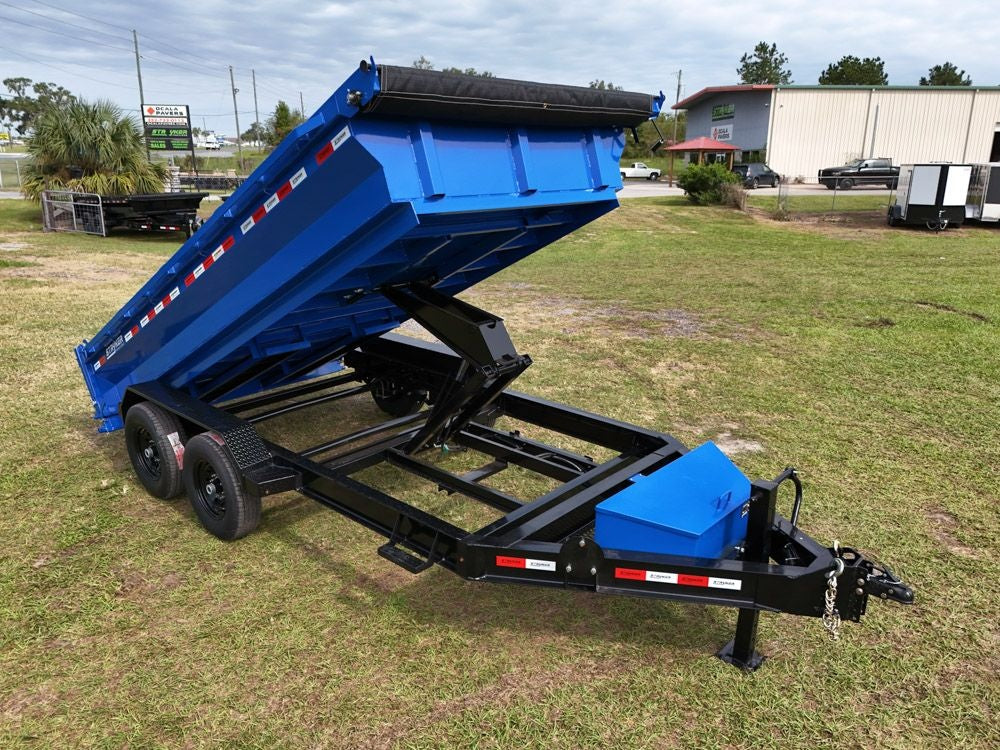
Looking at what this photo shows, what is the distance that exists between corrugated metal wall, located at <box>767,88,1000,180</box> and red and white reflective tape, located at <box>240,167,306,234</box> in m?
49.8

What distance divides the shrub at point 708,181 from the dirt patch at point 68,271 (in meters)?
20.3

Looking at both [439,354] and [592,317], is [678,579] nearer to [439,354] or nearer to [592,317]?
[439,354]

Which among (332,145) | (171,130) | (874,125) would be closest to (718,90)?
(874,125)

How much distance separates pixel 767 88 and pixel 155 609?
52.6 meters

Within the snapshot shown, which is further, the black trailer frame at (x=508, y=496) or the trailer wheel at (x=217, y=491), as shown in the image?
the trailer wheel at (x=217, y=491)

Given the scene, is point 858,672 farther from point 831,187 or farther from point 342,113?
point 831,187

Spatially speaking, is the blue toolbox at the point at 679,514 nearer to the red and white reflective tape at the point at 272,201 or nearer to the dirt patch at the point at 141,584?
the red and white reflective tape at the point at 272,201

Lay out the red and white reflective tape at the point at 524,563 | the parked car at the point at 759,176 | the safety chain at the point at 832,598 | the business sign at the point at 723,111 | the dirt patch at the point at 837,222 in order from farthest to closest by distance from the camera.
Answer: the business sign at the point at 723,111 < the parked car at the point at 759,176 < the dirt patch at the point at 837,222 < the red and white reflective tape at the point at 524,563 < the safety chain at the point at 832,598

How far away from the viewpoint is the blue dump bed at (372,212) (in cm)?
294

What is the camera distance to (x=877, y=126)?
155 ft

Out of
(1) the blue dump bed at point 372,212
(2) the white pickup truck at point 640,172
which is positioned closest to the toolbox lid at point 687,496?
(1) the blue dump bed at point 372,212

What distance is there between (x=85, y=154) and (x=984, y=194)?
2546 cm

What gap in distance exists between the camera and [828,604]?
2.69 metres

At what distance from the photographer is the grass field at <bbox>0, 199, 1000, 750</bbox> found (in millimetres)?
2895
